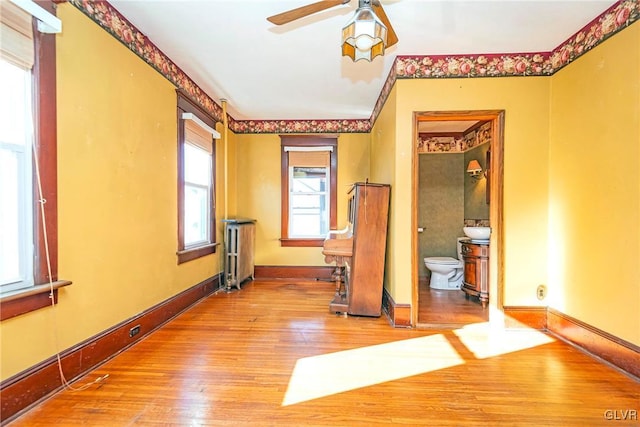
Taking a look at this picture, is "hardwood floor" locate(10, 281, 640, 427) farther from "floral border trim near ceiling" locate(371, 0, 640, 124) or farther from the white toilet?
"floral border trim near ceiling" locate(371, 0, 640, 124)

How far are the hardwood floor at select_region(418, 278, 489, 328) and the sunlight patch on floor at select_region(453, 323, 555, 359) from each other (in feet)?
0.47

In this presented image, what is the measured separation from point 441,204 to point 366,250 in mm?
2484

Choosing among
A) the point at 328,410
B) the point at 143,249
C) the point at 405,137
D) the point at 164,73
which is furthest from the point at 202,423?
the point at 164,73

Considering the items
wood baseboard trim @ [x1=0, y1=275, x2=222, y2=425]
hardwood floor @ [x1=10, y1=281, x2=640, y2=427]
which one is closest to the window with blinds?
wood baseboard trim @ [x1=0, y1=275, x2=222, y2=425]

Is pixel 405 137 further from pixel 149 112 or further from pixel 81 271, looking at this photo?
pixel 81 271

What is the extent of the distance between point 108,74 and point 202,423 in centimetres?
240

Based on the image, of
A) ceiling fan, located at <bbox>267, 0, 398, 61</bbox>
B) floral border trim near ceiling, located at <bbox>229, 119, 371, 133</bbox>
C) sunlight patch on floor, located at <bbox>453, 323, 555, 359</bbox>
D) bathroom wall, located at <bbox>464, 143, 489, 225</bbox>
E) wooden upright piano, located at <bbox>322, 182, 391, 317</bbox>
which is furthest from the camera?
floral border trim near ceiling, located at <bbox>229, 119, 371, 133</bbox>

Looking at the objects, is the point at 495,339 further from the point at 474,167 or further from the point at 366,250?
the point at 474,167

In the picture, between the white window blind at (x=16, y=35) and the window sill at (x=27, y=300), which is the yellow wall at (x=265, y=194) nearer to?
the window sill at (x=27, y=300)

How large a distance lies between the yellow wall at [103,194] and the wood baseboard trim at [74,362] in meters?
0.05

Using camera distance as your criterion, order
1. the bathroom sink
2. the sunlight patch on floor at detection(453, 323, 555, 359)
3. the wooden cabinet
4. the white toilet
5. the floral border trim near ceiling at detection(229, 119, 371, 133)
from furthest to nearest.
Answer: the floral border trim near ceiling at detection(229, 119, 371, 133), the white toilet, the bathroom sink, the wooden cabinet, the sunlight patch on floor at detection(453, 323, 555, 359)

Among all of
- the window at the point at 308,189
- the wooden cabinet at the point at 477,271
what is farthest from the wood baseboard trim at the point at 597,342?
the window at the point at 308,189

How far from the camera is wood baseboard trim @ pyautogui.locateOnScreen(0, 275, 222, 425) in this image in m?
1.54

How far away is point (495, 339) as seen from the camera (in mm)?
2621
